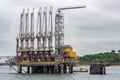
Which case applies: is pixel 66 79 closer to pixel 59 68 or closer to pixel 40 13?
pixel 59 68

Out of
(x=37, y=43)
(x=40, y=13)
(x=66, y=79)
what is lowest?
(x=66, y=79)

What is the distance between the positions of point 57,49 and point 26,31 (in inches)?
579

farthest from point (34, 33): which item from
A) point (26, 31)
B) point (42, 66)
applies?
point (42, 66)

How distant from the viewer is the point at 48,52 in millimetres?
Answer: 155750

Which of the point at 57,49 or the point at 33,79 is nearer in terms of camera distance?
the point at 33,79

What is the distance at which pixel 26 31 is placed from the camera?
531 ft

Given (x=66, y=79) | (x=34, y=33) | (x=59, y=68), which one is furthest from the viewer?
(x=34, y=33)

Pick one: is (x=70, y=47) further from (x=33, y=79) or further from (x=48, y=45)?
(x=33, y=79)

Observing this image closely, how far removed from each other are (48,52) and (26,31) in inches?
498

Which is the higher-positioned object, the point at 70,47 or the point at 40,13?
the point at 40,13

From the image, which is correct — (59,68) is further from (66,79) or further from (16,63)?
(66,79)

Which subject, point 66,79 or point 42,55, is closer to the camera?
point 66,79

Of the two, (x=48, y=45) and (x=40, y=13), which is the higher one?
(x=40, y=13)

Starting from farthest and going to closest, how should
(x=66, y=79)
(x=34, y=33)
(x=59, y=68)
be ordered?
(x=34, y=33) → (x=59, y=68) → (x=66, y=79)
